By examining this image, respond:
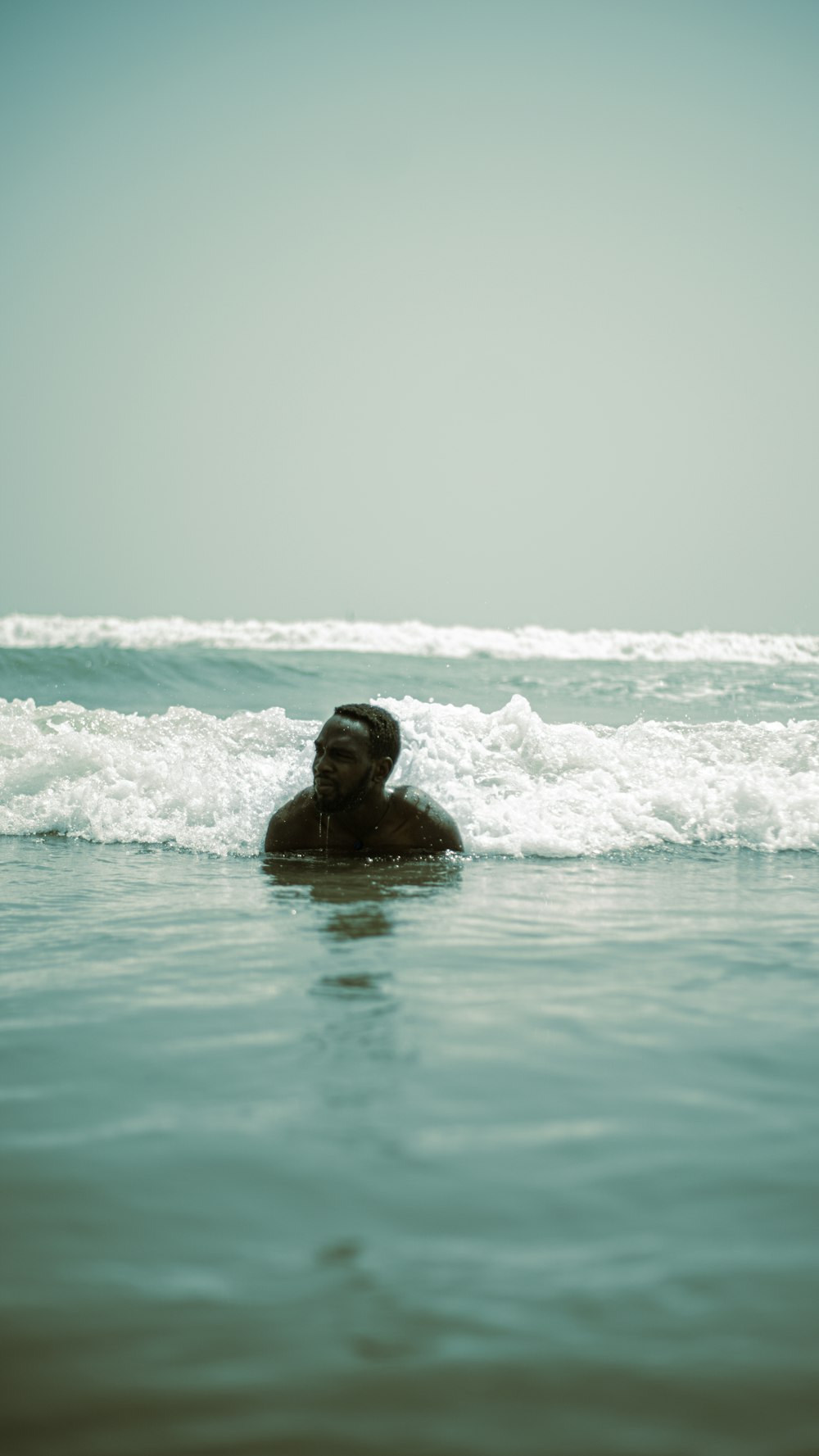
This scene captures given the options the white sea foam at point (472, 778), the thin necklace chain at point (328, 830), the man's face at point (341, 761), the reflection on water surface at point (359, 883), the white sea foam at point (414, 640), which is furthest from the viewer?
the white sea foam at point (414, 640)

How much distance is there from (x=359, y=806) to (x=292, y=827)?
503mm

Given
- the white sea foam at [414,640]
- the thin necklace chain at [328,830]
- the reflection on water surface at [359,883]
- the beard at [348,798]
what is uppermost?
the white sea foam at [414,640]

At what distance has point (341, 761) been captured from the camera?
20.2ft

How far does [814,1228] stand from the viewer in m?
2.08

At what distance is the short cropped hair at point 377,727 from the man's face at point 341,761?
0.09 feet

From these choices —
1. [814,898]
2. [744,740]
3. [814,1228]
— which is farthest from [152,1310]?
[744,740]

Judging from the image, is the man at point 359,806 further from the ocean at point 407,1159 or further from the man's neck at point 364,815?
the ocean at point 407,1159

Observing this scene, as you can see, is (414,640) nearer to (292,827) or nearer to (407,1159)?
(292,827)

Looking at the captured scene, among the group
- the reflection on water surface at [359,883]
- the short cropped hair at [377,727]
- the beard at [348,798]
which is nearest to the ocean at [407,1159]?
the reflection on water surface at [359,883]

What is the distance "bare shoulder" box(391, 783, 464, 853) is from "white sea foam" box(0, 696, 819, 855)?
0.57 m

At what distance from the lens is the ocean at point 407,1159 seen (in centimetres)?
164

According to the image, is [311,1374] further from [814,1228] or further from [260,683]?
[260,683]

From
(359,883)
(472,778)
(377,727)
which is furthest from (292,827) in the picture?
(472,778)

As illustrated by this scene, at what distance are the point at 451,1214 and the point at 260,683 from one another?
53.8ft
